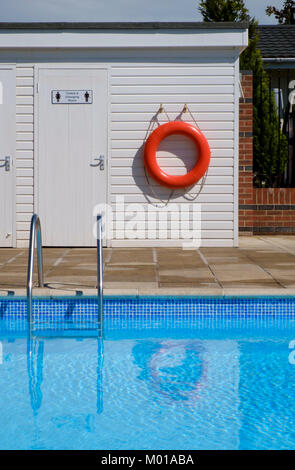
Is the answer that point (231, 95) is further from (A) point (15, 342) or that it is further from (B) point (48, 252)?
(A) point (15, 342)

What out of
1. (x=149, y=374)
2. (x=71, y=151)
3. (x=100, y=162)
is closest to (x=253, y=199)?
(x=100, y=162)

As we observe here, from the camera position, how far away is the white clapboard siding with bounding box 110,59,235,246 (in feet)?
24.0

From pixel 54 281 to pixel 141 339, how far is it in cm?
94

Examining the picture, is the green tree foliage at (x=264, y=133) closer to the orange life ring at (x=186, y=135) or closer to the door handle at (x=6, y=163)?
the orange life ring at (x=186, y=135)

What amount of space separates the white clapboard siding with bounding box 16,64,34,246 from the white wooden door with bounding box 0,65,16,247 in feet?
0.18

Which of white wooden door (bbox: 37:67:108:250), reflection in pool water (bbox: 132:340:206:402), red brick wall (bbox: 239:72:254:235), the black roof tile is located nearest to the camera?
reflection in pool water (bbox: 132:340:206:402)

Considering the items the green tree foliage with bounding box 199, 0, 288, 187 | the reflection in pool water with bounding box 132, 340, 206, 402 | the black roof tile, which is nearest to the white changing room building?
the green tree foliage with bounding box 199, 0, 288, 187

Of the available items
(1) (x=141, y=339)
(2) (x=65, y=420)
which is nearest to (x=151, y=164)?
(1) (x=141, y=339)

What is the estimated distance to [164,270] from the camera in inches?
211

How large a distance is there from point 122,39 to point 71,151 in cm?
134

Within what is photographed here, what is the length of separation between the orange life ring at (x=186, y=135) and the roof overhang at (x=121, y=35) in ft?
2.96

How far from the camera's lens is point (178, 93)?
7320 mm

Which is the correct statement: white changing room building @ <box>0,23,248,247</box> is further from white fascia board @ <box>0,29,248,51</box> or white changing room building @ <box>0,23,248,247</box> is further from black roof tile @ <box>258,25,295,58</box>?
black roof tile @ <box>258,25,295,58</box>

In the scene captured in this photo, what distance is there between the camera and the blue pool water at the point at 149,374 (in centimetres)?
257
